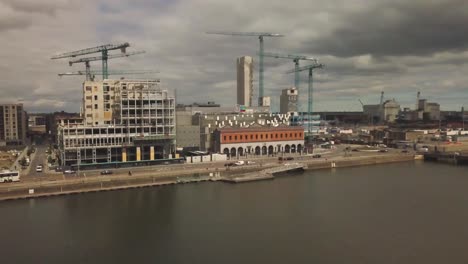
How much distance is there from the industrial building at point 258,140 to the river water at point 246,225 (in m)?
11.8

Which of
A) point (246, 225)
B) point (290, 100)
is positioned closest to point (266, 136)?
point (246, 225)

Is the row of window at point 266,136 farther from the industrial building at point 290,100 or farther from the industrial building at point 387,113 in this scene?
the industrial building at point 387,113

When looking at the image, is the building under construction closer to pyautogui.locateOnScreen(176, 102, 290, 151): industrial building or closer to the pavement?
the pavement

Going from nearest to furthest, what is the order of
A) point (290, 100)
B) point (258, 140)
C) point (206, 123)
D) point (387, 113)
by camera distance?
point (258, 140), point (206, 123), point (290, 100), point (387, 113)

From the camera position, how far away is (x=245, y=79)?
9231 cm

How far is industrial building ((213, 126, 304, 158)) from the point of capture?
133 ft

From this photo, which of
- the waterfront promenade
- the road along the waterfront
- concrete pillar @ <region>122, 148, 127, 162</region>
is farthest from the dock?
concrete pillar @ <region>122, 148, 127, 162</region>

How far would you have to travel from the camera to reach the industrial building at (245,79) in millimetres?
92312

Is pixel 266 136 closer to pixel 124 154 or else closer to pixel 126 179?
pixel 124 154

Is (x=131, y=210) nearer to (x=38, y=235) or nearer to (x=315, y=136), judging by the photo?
(x=38, y=235)

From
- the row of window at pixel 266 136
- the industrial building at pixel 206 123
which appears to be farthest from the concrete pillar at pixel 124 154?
the row of window at pixel 266 136

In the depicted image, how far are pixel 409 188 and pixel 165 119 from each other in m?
21.6

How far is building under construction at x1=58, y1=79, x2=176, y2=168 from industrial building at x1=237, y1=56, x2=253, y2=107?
5500cm

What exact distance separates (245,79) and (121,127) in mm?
60324
